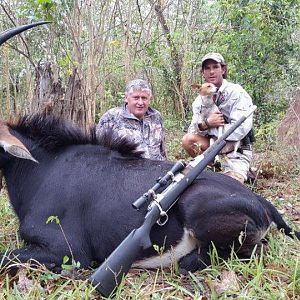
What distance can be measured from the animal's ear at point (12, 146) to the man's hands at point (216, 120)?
3161 millimetres

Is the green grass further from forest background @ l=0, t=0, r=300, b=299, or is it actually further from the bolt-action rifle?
the bolt-action rifle

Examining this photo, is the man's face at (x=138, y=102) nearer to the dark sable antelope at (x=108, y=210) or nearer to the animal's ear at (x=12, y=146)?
the dark sable antelope at (x=108, y=210)

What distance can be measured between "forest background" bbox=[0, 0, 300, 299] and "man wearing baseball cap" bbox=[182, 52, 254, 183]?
410mm

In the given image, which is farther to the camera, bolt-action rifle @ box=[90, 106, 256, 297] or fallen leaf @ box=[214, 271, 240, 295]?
fallen leaf @ box=[214, 271, 240, 295]

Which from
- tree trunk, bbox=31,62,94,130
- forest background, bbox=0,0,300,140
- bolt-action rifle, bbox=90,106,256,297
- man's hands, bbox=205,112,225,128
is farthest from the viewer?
forest background, bbox=0,0,300,140

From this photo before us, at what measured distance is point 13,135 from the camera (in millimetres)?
4227

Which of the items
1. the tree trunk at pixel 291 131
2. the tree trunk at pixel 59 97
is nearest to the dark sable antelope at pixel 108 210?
the tree trunk at pixel 59 97

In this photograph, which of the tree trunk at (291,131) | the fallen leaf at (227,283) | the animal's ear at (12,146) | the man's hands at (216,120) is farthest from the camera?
the tree trunk at (291,131)

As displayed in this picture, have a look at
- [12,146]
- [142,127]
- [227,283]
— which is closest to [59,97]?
[142,127]

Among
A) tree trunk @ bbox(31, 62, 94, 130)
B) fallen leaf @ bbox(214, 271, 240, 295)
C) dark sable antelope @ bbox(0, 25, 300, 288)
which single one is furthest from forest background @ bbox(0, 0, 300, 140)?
fallen leaf @ bbox(214, 271, 240, 295)

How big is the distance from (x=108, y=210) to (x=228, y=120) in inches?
129

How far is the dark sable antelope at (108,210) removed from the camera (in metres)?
3.77

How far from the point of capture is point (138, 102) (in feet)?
19.6

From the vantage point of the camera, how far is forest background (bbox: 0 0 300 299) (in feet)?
11.6
